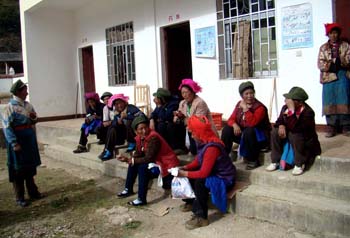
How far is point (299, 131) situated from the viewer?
4.08 m

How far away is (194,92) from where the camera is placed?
505 centimetres

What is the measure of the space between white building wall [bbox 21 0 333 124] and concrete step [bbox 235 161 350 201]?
182 centimetres

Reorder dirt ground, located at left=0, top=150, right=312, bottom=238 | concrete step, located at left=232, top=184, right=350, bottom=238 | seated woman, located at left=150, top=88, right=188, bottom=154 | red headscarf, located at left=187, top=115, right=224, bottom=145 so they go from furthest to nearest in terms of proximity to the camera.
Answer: seated woman, located at left=150, top=88, right=188, bottom=154
red headscarf, located at left=187, top=115, right=224, bottom=145
dirt ground, located at left=0, top=150, right=312, bottom=238
concrete step, located at left=232, top=184, right=350, bottom=238

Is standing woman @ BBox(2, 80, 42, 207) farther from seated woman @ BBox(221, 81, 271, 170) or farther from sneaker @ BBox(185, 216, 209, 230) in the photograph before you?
seated woman @ BBox(221, 81, 271, 170)

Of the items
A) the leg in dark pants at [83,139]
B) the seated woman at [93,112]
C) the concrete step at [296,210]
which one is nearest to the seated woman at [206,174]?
the concrete step at [296,210]

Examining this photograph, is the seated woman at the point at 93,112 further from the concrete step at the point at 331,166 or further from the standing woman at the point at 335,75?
the concrete step at the point at 331,166

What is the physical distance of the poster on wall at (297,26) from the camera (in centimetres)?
558

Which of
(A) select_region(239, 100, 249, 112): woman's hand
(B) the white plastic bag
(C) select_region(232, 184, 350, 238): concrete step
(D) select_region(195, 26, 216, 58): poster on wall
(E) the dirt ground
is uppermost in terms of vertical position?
(D) select_region(195, 26, 216, 58): poster on wall

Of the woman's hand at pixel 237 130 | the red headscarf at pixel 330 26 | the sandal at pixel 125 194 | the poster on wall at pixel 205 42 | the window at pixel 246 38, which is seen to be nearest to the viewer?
the woman's hand at pixel 237 130

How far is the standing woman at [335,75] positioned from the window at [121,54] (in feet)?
17.6

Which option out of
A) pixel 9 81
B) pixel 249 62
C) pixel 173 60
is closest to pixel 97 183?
pixel 249 62

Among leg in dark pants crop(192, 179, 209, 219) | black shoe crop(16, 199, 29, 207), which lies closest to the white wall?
black shoe crop(16, 199, 29, 207)

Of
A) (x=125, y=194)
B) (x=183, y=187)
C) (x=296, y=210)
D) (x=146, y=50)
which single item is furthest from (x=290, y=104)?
(x=146, y=50)

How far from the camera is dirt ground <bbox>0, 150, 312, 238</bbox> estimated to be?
3.83 m
